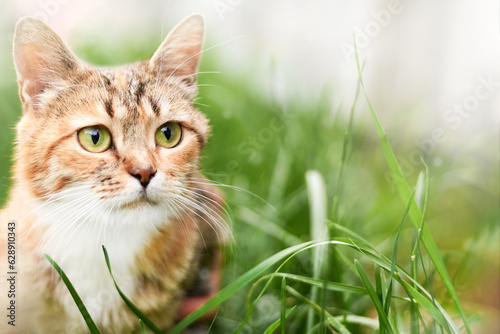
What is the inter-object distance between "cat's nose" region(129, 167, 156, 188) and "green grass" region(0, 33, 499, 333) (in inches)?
5.7

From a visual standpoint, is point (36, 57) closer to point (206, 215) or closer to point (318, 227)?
point (206, 215)

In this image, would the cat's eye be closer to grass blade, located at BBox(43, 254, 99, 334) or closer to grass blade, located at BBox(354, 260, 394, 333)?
grass blade, located at BBox(43, 254, 99, 334)

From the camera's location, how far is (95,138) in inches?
24.1

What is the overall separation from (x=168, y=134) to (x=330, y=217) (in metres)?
0.30

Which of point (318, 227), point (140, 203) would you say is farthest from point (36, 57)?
point (318, 227)

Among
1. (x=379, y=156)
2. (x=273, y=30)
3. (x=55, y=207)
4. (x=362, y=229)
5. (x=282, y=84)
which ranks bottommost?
(x=362, y=229)

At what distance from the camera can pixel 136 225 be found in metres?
0.66

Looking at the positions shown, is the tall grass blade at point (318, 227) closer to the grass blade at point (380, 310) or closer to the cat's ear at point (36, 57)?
the grass blade at point (380, 310)

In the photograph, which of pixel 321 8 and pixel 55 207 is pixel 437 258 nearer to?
pixel 55 207

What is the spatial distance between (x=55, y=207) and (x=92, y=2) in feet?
1.20

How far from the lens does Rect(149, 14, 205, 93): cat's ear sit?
66cm

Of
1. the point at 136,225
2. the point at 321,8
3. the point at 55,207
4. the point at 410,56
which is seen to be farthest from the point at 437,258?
the point at 410,56

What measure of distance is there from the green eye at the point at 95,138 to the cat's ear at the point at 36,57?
85 mm

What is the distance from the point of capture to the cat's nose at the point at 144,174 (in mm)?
593
